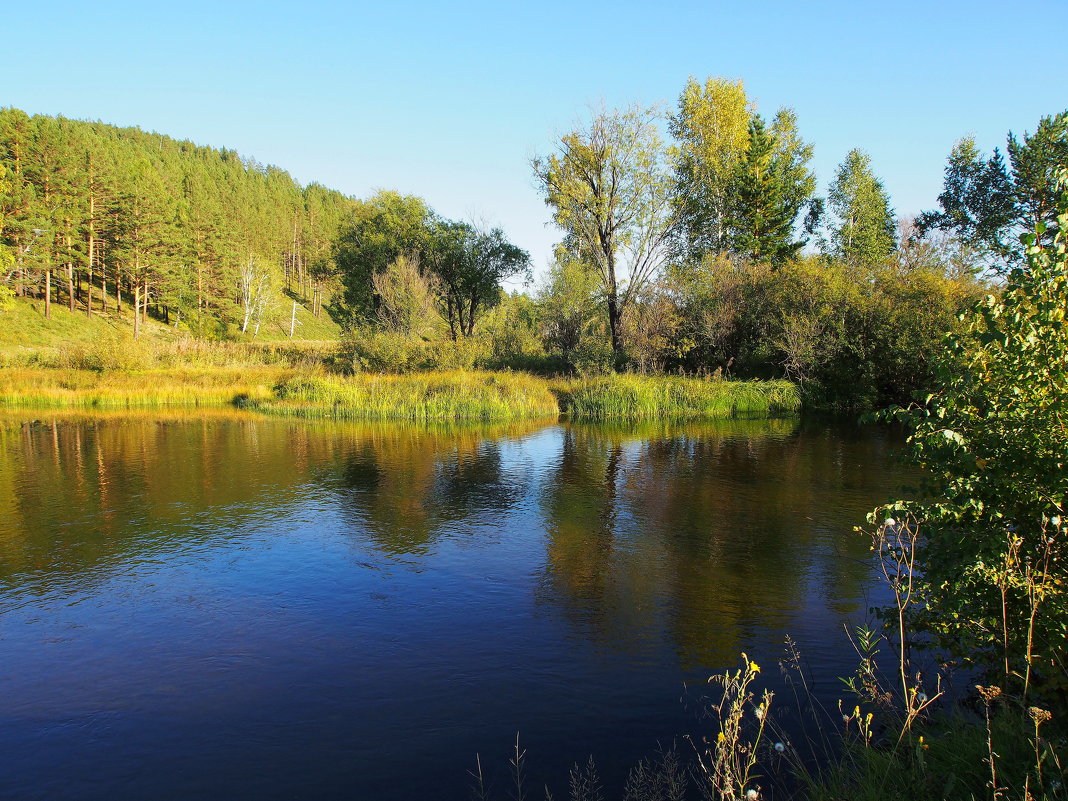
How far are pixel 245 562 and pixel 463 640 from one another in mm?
4434

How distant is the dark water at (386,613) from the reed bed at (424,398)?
1011cm

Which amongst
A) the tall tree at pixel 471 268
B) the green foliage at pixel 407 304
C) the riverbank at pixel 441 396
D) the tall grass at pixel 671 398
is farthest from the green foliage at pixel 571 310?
the tall tree at pixel 471 268

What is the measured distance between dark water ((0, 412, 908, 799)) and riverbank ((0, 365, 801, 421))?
10.4 m

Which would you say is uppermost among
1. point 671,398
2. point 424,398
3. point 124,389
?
point 124,389

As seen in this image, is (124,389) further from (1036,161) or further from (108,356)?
(1036,161)

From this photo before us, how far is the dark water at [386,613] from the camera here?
5383 millimetres

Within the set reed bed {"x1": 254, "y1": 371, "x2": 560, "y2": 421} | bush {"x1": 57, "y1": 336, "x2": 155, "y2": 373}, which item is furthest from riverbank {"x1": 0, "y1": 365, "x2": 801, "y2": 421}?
bush {"x1": 57, "y1": 336, "x2": 155, "y2": 373}

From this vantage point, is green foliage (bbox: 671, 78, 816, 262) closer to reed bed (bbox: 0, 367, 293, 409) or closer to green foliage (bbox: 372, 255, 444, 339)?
green foliage (bbox: 372, 255, 444, 339)

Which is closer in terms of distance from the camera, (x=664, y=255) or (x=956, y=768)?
(x=956, y=768)

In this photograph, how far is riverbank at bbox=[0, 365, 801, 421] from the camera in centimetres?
2689

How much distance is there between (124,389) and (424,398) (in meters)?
15.0

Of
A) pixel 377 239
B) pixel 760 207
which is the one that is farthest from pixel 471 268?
pixel 760 207

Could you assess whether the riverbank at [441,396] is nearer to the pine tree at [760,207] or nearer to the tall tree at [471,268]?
the pine tree at [760,207]

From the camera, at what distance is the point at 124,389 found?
30828mm
